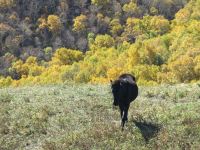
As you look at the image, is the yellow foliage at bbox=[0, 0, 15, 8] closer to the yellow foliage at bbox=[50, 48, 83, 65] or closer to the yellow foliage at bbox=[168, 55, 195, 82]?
the yellow foliage at bbox=[50, 48, 83, 65]

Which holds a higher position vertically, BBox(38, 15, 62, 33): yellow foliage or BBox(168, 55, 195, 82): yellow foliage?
BBox(168, 55, 195, 82): yellow foliage

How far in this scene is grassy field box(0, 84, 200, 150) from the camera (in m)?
17.6

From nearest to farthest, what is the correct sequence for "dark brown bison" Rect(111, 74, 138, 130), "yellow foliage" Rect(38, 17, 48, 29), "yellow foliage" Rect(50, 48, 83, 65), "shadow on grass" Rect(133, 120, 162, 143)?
"shadow on grass" Rect(133, 120, 162, 143) < "dark brown bison" Rect(111, 74, 138, 130) < "yellow foliage" Rect(50, 48, 83, 65) < "yellow foliage" Rect(38, 17, 48, 29)

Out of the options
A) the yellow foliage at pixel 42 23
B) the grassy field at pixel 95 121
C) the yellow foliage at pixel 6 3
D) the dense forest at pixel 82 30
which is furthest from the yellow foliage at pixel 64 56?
the grassy field at pixel 95 121

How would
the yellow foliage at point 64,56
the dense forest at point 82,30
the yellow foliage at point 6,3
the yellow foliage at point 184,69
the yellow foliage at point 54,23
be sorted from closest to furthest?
the yellow foliage at point 184,69
the dense forest at point 82,30
the yellow foliage at point 64,56
the yellow foliage at point 6,3
the yellow foliage at point 54,23

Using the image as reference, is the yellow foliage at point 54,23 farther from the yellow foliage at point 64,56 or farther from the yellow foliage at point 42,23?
the yellow foliage at point 64,56

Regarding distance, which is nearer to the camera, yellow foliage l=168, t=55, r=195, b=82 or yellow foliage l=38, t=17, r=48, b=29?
yellow foliage l=168, t=55, r=195, b=82

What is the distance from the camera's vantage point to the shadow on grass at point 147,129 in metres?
17.8

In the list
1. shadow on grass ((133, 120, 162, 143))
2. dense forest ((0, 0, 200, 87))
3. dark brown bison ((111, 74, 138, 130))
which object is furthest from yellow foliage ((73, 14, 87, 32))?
dark brown bison ((111, 74, 138, 130))

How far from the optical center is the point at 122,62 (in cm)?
10431

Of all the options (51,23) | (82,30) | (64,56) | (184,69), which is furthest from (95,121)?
(82,30)

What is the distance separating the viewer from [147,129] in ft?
60.5

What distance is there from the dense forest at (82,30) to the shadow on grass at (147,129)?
88751 mm

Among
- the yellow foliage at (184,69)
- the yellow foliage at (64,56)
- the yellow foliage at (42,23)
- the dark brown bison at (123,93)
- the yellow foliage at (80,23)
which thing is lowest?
the yellow foliage at (64,56)
